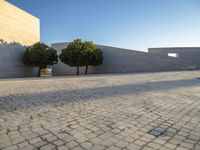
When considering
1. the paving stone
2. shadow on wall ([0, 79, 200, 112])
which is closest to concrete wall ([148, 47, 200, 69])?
shadow on wall ([0, 79, 200, 112])

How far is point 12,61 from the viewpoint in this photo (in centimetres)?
2833

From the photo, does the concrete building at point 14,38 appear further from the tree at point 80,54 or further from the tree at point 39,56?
the tree at point 80,54

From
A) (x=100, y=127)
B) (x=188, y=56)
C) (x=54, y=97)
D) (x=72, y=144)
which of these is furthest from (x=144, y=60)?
(x=72, y=144)

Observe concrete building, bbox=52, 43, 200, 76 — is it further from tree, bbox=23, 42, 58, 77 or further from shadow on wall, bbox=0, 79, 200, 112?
shadow on wall, bbox=0, 79, 200, 112

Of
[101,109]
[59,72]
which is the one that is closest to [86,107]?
[101,109]

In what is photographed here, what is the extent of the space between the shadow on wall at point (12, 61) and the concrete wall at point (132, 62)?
11919 mm

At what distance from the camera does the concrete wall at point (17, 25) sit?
1061 inches

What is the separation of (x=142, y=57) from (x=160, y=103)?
2578 centimetres

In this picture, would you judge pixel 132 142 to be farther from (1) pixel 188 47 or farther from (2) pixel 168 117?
(1) pixel 188 47

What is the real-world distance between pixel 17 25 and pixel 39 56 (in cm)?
733

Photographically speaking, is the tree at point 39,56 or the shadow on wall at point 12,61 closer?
the shadow on wall at point 12,61

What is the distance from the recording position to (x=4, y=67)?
89.1 ft

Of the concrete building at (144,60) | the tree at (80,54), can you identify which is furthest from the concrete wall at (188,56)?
the tree at (80,54)

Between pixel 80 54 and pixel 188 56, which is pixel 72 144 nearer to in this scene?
pixel 80 54
